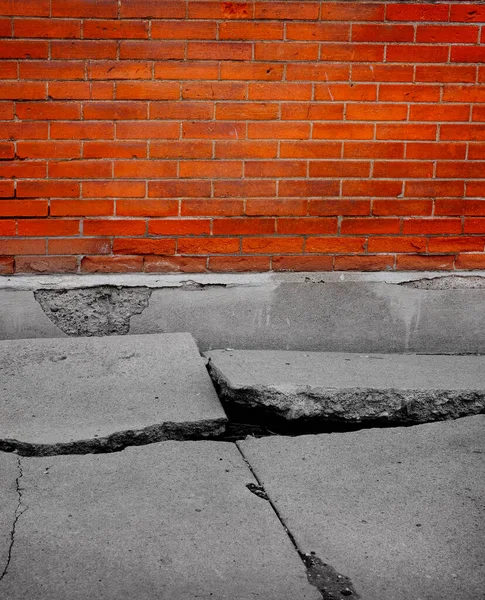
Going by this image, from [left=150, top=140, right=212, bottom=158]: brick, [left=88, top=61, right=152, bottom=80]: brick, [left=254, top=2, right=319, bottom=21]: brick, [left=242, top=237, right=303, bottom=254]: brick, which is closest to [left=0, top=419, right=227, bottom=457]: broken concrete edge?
[left=242, top=237, right=303, bottom=254]: brick

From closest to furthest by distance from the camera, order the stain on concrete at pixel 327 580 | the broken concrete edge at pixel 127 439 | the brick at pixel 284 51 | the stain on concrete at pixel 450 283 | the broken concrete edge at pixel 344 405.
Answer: the stain on concrete at pixel 327 580 → the broken concrete edge at pixel 127 439 → the broken concrete edge at pixel 344 405 → the brick at pixel 284 51 → the stain on concrete at pixel 450 283

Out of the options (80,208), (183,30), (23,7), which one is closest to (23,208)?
(80,208)

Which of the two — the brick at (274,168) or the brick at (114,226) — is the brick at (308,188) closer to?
the brick at (274,168)

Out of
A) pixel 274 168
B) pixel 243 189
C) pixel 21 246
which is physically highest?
pixel 274 168

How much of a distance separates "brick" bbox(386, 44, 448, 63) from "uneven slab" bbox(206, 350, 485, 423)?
59.1 inches

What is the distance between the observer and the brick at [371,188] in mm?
3221

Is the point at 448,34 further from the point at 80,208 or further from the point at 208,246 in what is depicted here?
the point at 80,208

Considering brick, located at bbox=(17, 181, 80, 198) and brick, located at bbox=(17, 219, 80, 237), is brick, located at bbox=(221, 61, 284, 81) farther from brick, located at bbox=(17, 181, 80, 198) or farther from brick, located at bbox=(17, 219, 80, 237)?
brick, located at bbox=(17, 219, 80, 237)

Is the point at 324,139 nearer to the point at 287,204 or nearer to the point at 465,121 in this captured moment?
the point at 287,204

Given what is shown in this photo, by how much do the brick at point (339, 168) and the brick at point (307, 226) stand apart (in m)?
0.23

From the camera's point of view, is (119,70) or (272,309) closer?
(119,70)

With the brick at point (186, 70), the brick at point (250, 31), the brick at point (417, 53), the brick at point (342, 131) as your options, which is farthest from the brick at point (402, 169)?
the brick at point (186, 70)

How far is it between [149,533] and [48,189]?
1915 millimetres

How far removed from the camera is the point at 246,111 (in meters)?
3.13
